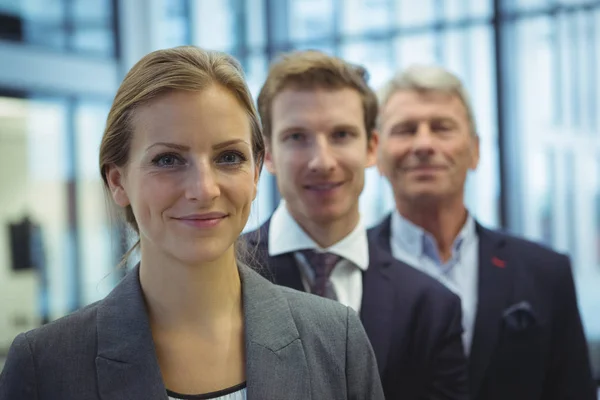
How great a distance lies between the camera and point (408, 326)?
202 cm

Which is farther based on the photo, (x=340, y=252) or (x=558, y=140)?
(x=558, y=140)

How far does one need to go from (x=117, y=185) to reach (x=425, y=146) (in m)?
1.25

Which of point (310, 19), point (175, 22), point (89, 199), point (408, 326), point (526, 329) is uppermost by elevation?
point (175, 22)

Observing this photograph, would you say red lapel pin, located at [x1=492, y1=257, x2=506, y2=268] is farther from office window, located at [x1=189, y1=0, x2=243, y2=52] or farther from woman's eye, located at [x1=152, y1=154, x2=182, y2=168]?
office window, located at [x1=189, y1=0, x2=243, y2=52]

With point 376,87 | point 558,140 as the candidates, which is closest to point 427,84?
point 376,87

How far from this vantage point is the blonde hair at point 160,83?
141 centimetres

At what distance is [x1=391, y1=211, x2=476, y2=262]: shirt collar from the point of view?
254cm

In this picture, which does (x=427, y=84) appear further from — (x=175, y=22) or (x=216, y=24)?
(x=175, y=22)

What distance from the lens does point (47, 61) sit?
23.3ft

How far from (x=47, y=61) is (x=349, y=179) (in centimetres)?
575

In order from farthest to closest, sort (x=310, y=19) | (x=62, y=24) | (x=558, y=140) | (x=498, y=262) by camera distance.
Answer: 1. (x=310, y=19)
2. (x=62, y=24)
3. (x=558, y=140)
4. (x=498, y=262)

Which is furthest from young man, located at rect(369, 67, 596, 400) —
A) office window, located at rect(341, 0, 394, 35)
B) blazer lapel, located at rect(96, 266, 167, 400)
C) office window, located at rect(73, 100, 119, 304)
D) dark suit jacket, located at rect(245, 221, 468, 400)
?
office window, located at rect(73, 100, 119, 304)

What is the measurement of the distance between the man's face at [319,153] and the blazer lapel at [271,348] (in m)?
0.52

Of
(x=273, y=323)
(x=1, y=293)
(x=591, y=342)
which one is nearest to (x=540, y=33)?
(x=591, y=342)
